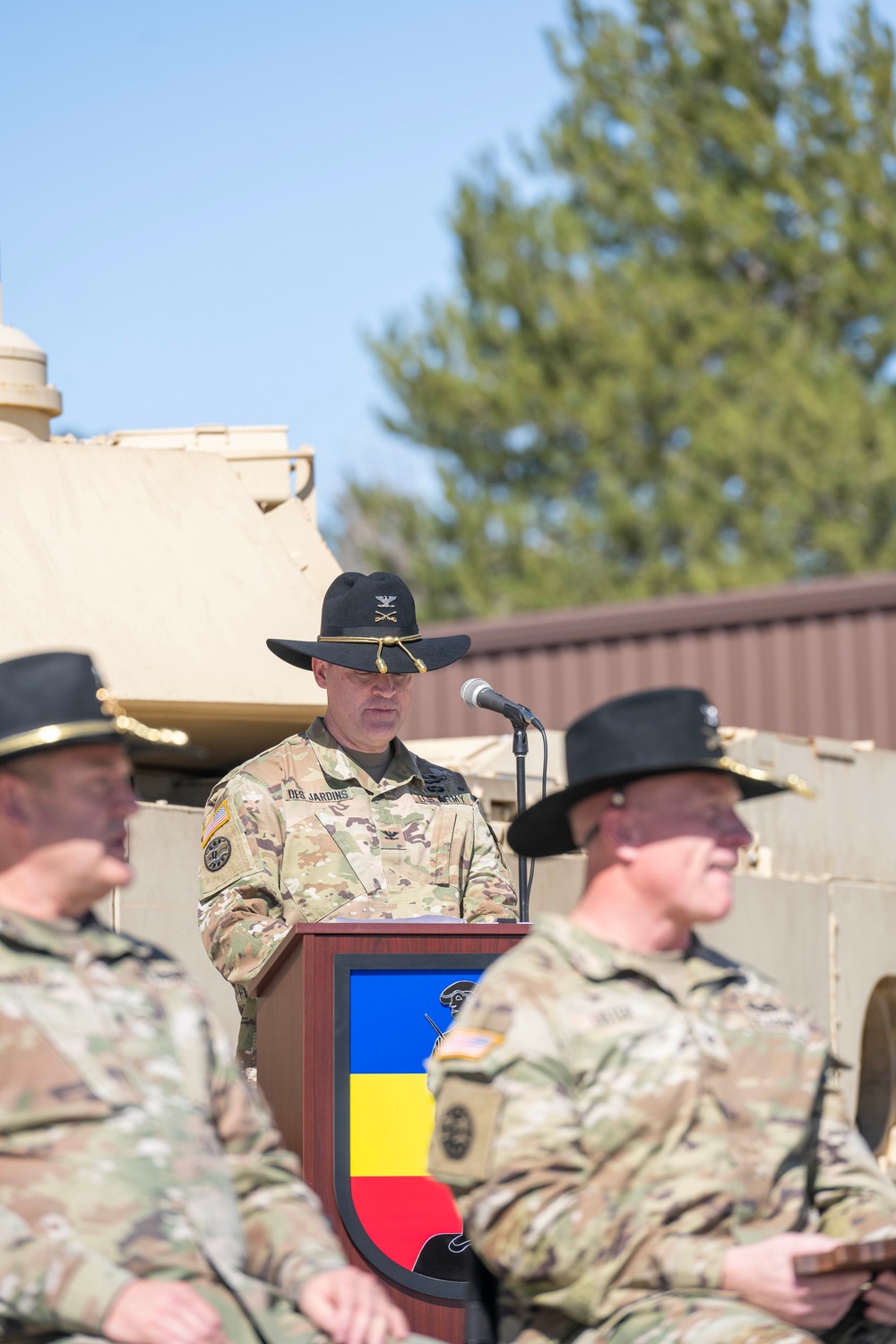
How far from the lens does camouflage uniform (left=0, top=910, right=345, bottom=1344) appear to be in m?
2.91

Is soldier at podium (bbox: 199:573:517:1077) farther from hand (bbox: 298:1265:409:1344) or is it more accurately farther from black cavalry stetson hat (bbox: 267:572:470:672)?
hand (bbox: 298:1265:409:1344)

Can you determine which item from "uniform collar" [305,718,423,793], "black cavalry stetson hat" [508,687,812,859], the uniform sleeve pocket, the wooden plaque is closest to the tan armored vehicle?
"uniform collar" [305,718,423,793]

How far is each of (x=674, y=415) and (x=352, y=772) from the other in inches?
877

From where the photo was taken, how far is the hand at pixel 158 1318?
2838 mm

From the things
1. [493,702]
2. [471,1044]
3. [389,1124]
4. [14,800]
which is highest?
[493,702]

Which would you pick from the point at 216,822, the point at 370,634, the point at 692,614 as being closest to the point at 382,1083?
the point at 216,822

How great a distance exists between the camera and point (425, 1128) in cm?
491

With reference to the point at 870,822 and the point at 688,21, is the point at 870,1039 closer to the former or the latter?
the point at 870,822

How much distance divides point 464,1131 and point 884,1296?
2.27ft

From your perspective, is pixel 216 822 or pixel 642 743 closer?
pixel 642 743

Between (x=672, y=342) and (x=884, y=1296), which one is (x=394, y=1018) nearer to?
(x=884, y=1296)

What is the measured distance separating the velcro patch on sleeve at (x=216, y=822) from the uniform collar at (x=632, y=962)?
2.03 meters

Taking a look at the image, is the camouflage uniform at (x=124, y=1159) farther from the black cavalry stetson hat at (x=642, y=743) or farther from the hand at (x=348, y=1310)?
the black cavalry stetson hat at (x=642, y=743)

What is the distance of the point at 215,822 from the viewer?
5320 millimetres
